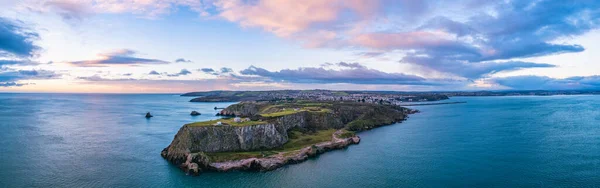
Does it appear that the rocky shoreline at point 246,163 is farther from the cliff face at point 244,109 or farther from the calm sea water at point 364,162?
the cliff face at point 244,109

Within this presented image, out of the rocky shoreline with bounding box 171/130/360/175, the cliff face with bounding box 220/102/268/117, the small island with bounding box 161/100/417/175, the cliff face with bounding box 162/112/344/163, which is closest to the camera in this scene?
the rocky shoreline with bounding box 171/130/360/175

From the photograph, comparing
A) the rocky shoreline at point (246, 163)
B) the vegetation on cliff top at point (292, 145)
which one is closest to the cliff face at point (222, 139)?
the vegetation on cliff top at point (292, 145)

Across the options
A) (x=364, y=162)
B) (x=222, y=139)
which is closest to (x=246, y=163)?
(x=222, y=139)

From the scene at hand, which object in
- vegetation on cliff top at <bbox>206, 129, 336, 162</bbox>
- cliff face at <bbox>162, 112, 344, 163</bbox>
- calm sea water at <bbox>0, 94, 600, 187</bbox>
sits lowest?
calm sea water at <bbox>0, 94, 600, 187</bbox>

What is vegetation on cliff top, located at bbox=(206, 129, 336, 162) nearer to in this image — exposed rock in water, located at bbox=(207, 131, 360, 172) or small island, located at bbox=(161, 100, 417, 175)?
small island, located at bbox=(161, 100, 417, 175)

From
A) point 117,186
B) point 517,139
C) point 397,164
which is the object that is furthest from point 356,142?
point 117,186

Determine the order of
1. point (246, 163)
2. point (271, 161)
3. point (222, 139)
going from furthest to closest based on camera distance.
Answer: point (222, 139), point (271, 161), point (246, 163)

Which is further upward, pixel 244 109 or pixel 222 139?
pixel 244 109

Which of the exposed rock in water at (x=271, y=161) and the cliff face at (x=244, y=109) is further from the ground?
the cliff face at (x=244, y=109)

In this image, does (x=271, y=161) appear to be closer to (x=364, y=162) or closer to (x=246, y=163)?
(x=246, y=163)

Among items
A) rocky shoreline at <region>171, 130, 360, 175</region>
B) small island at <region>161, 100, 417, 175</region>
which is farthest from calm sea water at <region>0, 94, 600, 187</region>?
small island at <region>161, 100, 417, 175</region>

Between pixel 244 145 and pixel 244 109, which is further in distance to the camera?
pixel 244 109
